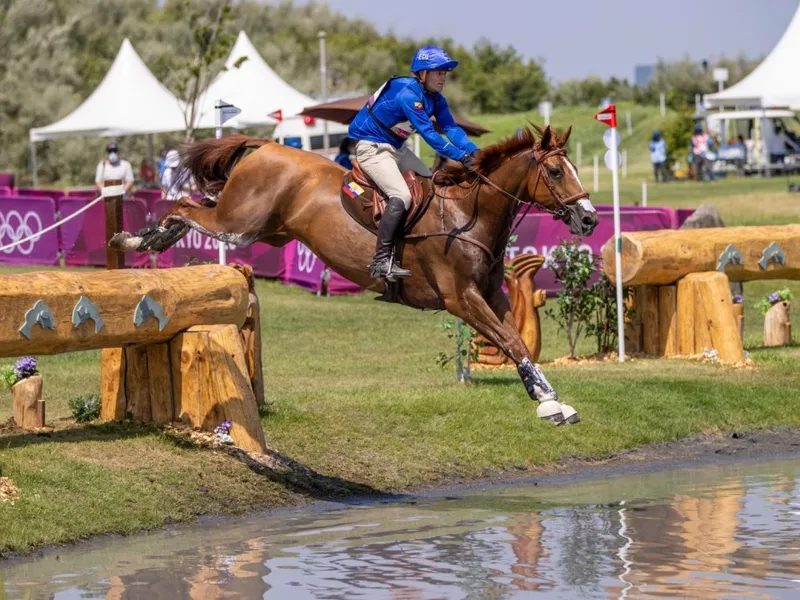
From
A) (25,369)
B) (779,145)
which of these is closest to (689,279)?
(25,369)

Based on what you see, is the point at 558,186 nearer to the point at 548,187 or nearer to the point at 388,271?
the point at 548,187

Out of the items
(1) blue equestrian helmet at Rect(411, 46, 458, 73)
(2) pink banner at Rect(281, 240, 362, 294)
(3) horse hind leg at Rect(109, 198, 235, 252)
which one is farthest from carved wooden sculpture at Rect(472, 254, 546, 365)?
(2) pink banner at Rect(281, 240, 362, 294)

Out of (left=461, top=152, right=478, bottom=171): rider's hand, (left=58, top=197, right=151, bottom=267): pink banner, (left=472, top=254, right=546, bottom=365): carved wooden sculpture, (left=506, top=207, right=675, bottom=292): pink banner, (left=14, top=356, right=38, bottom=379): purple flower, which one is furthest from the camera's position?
(left=58, top=197, right=151, bottom=267): pink banner

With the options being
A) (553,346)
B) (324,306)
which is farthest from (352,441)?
(324,306)

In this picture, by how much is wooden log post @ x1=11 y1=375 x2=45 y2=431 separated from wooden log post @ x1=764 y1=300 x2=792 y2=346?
878 cm

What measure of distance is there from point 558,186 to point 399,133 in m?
1.20

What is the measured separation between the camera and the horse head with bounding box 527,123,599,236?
32.1 ft

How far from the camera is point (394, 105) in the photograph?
10.3 m

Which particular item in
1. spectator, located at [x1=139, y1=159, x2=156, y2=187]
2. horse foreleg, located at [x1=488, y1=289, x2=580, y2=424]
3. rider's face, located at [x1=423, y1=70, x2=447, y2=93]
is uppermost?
spectator, located at [x1=139, y1=159, x2=156, y2=187]

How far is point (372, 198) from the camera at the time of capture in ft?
34.3

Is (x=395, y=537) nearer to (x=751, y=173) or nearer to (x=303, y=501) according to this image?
(x=303, y=501)

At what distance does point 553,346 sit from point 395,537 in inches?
352

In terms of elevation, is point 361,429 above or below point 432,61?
below

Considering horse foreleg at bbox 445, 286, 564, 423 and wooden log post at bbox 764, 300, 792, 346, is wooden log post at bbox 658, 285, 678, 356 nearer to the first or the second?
wooden log post at bbox 764, 300, 792, 346
